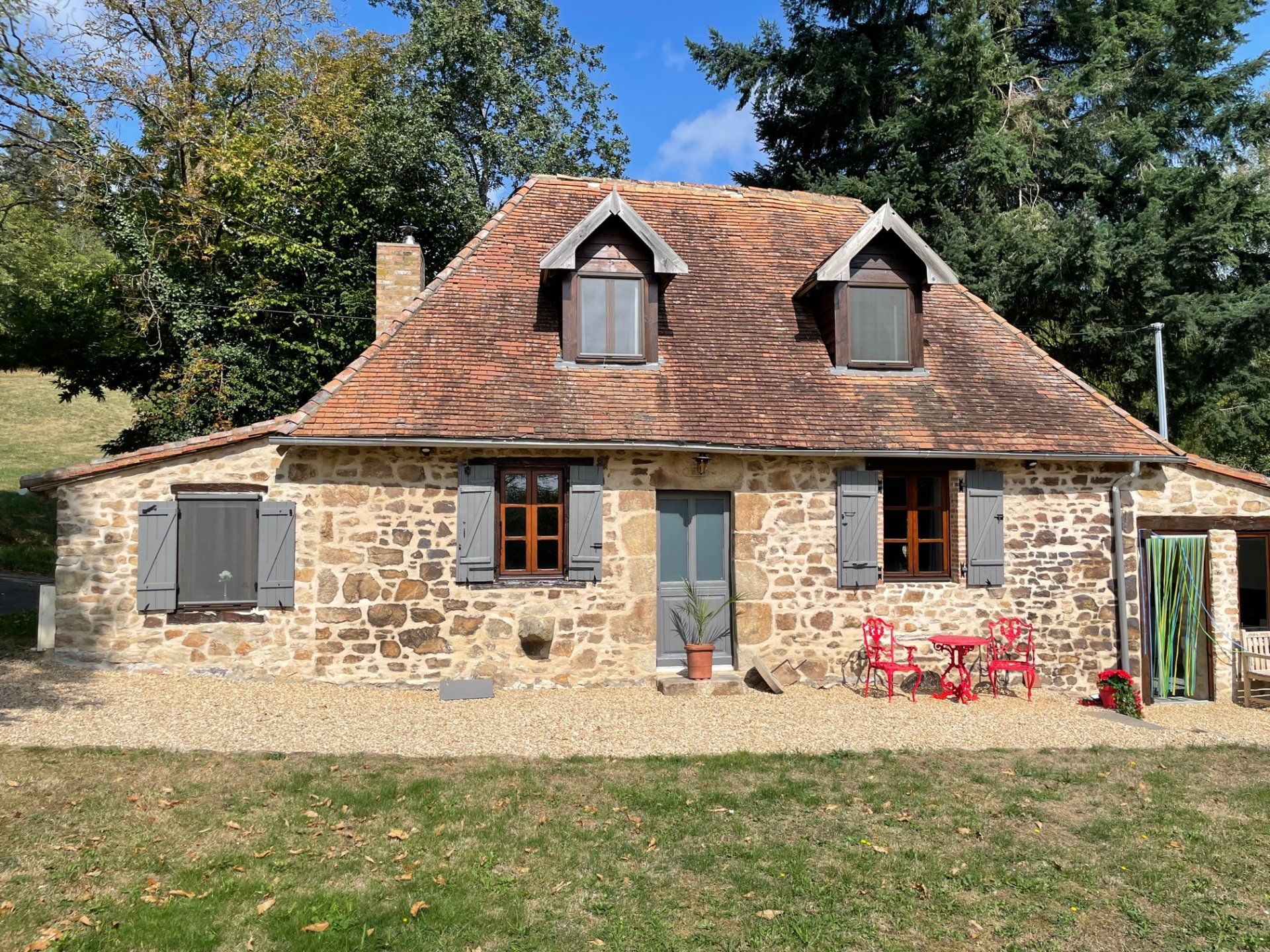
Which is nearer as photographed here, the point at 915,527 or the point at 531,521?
the point at 531,521

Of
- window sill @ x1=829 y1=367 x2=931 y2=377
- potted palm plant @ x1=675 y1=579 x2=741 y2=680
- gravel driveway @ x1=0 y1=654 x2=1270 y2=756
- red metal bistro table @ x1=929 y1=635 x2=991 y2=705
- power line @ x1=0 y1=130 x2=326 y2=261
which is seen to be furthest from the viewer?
power line @ x1=0 y1=130 x2=326 y2=261

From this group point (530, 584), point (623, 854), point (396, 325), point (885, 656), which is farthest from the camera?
point (396, 325)

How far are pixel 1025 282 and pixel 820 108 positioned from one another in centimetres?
667

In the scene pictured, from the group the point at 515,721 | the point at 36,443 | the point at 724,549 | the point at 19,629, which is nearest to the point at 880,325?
the point at 724,549

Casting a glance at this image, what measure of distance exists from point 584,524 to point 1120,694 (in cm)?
678

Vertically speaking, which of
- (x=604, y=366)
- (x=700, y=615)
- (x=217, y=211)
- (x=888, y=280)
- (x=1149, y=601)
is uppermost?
(x=217, y=211)

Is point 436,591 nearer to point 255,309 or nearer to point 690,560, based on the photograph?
point 690,560

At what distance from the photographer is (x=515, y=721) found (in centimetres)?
825

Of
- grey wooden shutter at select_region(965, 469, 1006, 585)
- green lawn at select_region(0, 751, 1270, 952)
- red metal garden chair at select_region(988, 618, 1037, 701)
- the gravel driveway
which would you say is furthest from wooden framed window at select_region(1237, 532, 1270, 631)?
green lawn at select_region(0, 751, 1270, 952)

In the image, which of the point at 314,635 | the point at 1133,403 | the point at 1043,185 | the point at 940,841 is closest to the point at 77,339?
the point at 314,635

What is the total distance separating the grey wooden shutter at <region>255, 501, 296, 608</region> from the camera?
9.39 meters

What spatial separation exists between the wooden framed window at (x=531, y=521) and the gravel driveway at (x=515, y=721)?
1.52 metres

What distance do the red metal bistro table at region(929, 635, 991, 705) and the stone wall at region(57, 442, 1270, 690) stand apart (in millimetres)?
242

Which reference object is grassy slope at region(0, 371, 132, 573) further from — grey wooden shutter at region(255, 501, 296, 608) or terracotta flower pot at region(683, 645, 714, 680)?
terracotta flower pot at region(683, 645, 714, 680)
